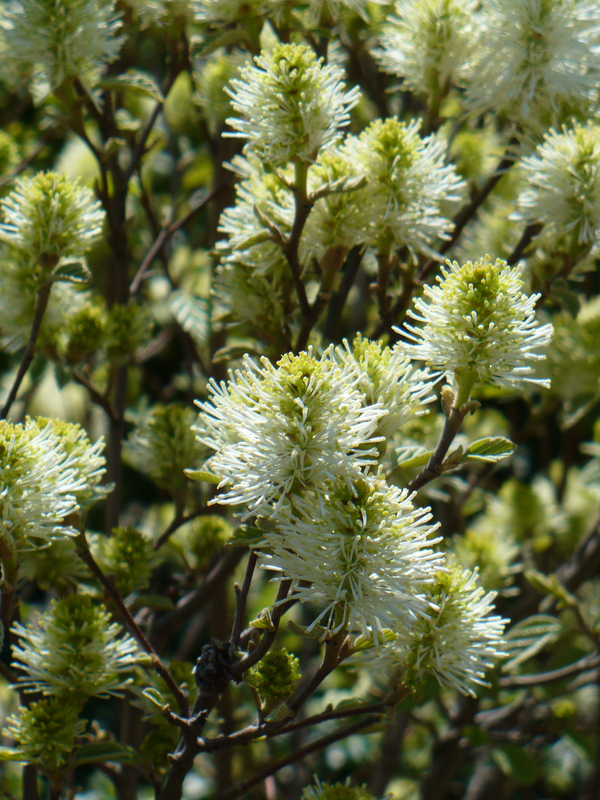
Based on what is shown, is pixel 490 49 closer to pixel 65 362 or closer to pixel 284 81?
pixel 284 81

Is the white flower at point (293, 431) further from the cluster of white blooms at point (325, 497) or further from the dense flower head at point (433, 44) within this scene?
the dense flower head at point (433, 44)

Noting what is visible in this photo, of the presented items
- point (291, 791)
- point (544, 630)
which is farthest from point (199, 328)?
point (291, 791)

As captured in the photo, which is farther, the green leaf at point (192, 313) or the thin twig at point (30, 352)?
the green leaf at point (192, 313)

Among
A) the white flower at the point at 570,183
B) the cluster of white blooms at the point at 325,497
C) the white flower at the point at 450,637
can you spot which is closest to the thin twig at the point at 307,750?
the white flower at the point at 450,637

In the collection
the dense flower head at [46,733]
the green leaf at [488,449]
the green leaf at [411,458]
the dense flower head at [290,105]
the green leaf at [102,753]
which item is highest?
the dense flower head at [290,105]

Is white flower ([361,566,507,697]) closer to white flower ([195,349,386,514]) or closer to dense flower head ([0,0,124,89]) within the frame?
white flower ([195,349,386,514])

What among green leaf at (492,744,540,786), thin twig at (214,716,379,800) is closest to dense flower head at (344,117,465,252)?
thin twig at (214,716,379,800)
